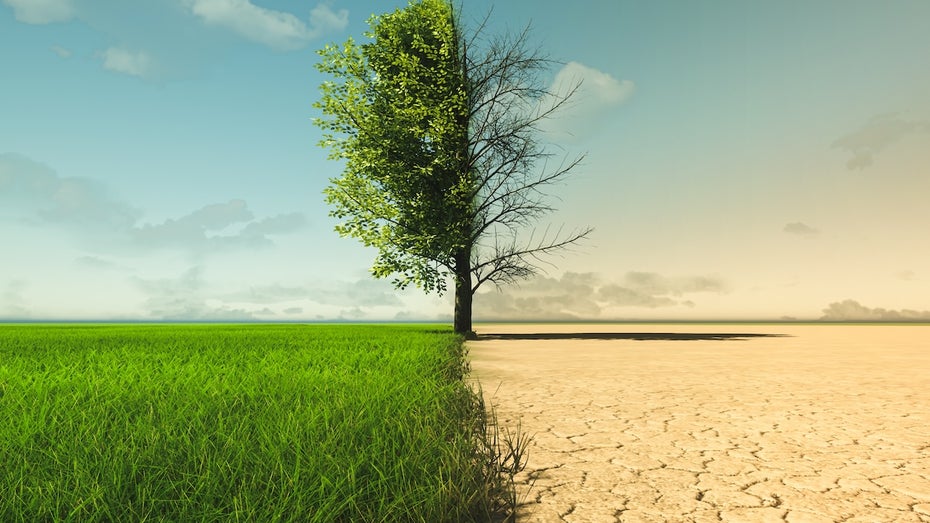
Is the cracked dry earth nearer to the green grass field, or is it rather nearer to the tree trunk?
the green grass field

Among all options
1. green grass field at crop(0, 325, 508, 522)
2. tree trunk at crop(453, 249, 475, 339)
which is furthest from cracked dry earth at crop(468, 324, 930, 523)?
tree trunk at crop(453, 249, 475, 339)

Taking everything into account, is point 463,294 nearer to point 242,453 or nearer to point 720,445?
point 720,445

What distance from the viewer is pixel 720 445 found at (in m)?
4.12

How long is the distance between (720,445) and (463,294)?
14574 millimetres

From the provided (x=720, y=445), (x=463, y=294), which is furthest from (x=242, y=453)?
(x=463, y=294)

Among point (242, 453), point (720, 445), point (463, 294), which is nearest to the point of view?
point (242, 453)

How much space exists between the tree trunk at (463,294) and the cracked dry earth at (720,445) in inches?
392

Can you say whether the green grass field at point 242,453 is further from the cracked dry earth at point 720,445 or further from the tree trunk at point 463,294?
the tree trunk at point 463,294

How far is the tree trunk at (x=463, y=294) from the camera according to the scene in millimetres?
18500

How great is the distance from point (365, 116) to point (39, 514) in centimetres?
1666

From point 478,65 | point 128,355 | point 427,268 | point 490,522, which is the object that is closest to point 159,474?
point 490,522

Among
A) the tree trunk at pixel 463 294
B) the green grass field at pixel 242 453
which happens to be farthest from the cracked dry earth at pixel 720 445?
the tree trunk at pixel 463 294

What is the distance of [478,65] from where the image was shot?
18906 mm

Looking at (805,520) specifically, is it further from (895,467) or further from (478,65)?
(478,65)
